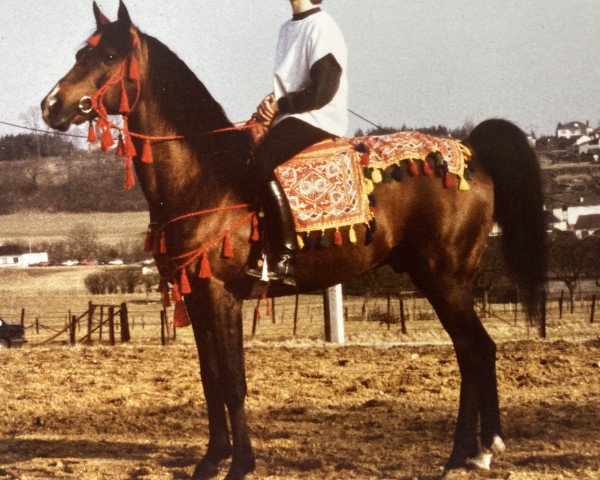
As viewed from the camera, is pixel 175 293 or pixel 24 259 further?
pixel 24 259

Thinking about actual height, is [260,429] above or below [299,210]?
below

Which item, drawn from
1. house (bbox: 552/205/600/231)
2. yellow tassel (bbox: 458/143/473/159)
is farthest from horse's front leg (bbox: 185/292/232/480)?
house (bbox: 552/205/600/231)

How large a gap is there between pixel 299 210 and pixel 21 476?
8.55ft

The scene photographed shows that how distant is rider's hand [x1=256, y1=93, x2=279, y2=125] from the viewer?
16.7 feet

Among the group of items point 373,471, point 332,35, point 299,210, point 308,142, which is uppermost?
point 332,35

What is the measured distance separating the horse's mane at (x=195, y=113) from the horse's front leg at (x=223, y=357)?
737 mm

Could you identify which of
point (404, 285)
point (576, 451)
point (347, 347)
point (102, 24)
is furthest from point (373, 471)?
point (404, 285)

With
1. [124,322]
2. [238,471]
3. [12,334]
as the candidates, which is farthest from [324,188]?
[12,334]

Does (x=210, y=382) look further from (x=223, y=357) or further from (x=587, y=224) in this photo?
(x=587, y=224)

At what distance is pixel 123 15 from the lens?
4.75 m

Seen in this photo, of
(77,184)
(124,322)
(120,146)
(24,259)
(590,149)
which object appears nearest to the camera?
(120,146)

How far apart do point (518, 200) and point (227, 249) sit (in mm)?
2257

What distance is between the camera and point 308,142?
5.17m

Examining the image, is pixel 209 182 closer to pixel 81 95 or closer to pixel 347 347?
pixel 81 95
